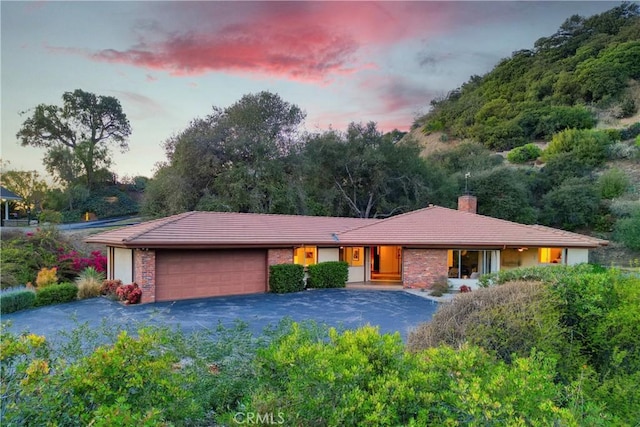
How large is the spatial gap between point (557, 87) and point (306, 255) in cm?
4949

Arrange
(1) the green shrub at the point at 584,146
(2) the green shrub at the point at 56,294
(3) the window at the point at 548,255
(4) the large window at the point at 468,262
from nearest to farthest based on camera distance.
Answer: (2) the green shrub at the point at 56,294, (4) the large window at the point at 468,262, (3) the window at the point at 548,255, (1) the green shrub at the point at 584,146

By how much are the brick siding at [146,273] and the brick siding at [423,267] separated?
38.1ft

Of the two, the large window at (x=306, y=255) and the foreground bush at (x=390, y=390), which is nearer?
the foreground bush at (x=390, y=390)

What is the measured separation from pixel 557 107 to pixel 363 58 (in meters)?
38.1

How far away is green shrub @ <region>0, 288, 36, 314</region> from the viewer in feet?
38.5

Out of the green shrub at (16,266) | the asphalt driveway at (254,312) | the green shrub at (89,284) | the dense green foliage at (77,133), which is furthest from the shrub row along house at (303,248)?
the dense green foliage at (77,133)

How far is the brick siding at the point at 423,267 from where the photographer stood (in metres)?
18.1

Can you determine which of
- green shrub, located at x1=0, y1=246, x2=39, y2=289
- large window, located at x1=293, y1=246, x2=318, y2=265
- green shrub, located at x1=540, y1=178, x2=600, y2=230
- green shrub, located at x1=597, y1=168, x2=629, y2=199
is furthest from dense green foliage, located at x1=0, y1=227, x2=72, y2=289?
green shrub, located at x1=597, y1=168, x2=629, y2=199

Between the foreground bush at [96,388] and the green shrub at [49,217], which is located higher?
the green shrub at [49,217]

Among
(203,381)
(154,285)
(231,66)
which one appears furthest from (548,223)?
(203,381)

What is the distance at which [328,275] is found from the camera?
18.0 m

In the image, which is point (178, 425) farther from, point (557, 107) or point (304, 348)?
point (557, 107)

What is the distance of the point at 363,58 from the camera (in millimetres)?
21844

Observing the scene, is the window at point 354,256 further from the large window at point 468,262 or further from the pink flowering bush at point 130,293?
the pink flowering bush at point 130,293
